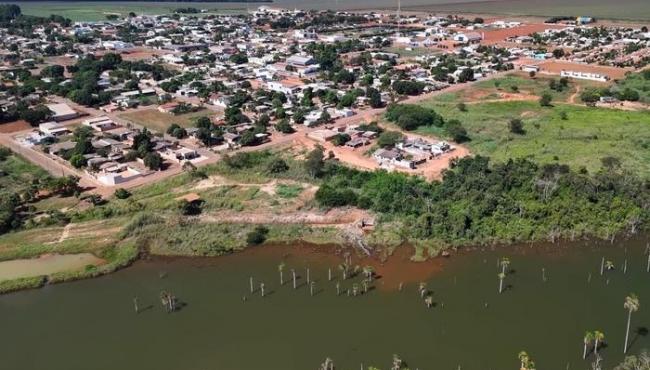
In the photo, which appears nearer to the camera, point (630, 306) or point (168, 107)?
point (630, 306)

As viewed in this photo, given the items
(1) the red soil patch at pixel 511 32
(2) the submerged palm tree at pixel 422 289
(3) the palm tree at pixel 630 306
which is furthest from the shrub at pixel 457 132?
(1) the red soil patch at pixel 511 32

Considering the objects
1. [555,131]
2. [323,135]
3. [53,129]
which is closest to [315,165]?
[323,135]

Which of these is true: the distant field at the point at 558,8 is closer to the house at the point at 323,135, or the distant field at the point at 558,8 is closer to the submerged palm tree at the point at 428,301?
→ the house at the point at 323,135

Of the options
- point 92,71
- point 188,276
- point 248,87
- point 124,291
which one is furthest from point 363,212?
point 92,71

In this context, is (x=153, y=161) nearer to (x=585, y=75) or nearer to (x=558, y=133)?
(x=558, y=133)

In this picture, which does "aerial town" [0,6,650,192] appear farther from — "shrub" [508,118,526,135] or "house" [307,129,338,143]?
"shrub" [508,118,526,135]

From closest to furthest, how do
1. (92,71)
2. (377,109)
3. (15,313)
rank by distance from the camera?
1. (15,313)
2. (377,109)
3. (92,71)

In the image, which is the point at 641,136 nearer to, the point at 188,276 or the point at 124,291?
the point at 188,276

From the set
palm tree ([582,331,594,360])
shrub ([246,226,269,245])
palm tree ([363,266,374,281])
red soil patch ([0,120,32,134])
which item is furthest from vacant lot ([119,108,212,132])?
palm tree ([582,331,594,360])
